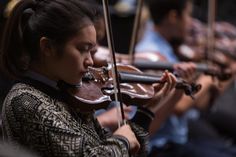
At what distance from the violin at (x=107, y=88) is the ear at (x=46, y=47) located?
3.1 inches

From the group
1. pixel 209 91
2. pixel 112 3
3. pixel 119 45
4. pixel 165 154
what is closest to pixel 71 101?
pixel 165 154

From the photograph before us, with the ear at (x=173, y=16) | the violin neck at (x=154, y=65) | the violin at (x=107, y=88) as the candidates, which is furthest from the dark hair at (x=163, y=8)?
the violin at (x=107, y=88)

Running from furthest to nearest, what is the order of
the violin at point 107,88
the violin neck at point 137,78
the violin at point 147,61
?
the violin at point 147,61
the violin neck at point 137,78
the violin at point 107,88

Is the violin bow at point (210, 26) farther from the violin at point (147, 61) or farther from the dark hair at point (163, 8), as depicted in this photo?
the violin at point (147, 61)

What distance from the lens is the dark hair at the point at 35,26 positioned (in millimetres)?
1333

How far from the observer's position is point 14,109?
1311 millimetres

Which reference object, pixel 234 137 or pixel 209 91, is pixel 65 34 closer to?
pixel 209 91

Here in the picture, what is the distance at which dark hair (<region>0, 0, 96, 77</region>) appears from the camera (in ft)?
4.37

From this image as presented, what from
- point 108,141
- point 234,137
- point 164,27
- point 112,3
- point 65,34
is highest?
point 65,34

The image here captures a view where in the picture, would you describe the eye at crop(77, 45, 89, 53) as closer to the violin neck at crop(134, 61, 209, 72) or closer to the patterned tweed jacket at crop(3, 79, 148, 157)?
the patterned tweed jacket at crop(3, 79, 148, 157)

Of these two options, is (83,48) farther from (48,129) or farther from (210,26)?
(210,26)

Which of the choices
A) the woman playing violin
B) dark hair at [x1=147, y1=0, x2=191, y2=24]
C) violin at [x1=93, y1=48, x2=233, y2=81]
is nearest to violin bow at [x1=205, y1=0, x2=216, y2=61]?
dark hair at [x1=147, y1=0, x2=191, y2=24]

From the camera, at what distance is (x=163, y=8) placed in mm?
2865

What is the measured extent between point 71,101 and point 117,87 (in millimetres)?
159
